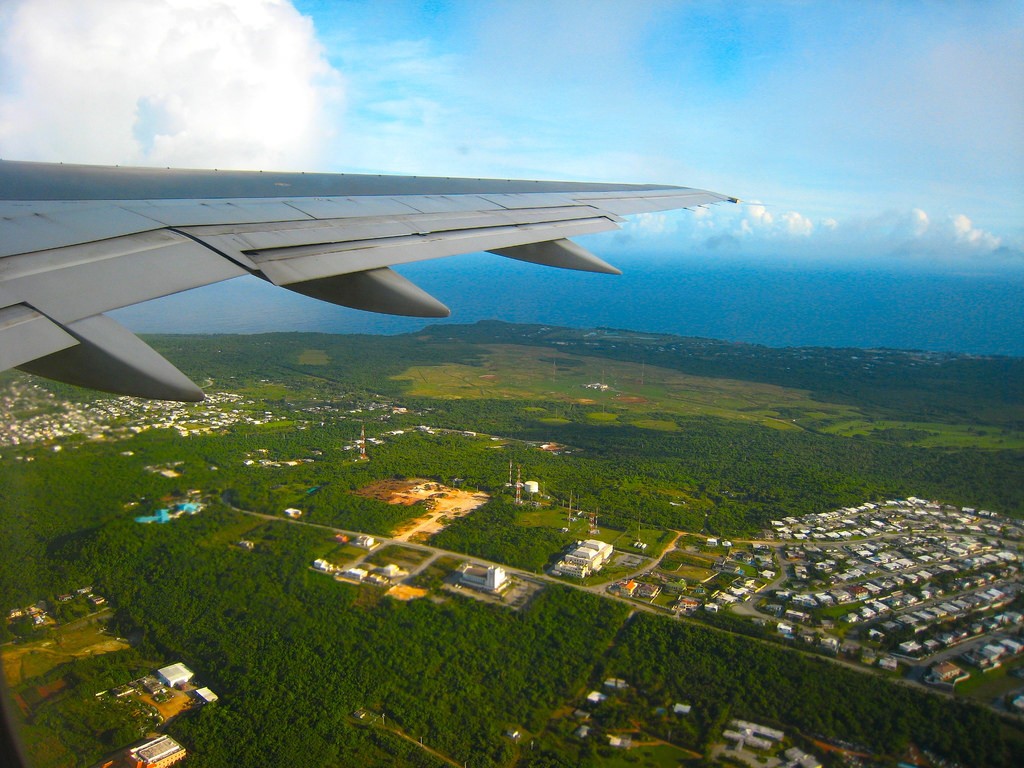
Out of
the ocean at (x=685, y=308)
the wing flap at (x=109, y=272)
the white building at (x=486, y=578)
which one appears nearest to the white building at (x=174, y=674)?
the white building at (x=486, y=578)

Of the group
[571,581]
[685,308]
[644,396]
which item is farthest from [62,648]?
[685,308]

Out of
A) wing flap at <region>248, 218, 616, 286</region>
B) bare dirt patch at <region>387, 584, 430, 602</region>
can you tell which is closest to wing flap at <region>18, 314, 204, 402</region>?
wing flap at <region>248, 218, 616, 286</region>

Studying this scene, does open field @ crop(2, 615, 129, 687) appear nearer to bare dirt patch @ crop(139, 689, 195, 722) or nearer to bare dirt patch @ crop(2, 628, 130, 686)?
bare dirt patch @ crop(2, 628, 130, 686)

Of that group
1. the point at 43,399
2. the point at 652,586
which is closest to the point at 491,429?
the point at 652,586

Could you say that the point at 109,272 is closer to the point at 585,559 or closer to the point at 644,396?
the point at 585,559

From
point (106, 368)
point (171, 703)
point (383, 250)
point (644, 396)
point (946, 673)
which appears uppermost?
point (383, 250)

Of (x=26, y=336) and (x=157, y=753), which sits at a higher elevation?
(x=26, y=336)
